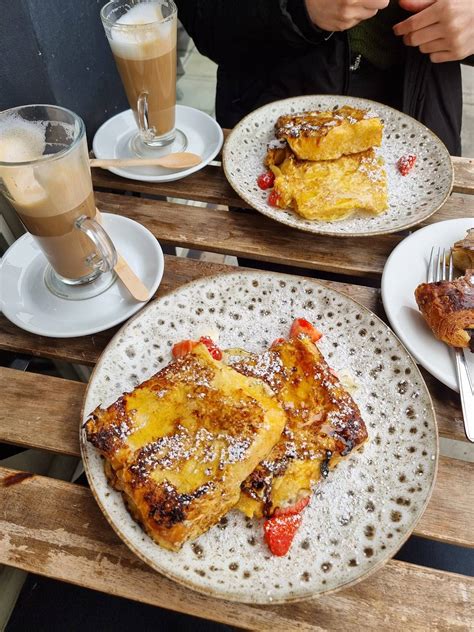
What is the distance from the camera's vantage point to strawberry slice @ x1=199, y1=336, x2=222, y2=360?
93 cm

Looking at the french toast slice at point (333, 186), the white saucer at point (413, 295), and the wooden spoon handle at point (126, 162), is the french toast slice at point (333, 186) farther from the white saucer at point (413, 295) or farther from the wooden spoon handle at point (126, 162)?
the wooden spoon handle at point (126, 162)

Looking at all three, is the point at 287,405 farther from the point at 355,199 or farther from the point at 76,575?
the point at 355,199

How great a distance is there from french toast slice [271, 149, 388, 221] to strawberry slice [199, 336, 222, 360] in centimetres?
43

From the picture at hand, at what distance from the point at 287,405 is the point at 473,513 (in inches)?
13.7

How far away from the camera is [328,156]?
4.17 ft

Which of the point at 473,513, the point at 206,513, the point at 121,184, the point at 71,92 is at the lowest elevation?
the point at 473,513

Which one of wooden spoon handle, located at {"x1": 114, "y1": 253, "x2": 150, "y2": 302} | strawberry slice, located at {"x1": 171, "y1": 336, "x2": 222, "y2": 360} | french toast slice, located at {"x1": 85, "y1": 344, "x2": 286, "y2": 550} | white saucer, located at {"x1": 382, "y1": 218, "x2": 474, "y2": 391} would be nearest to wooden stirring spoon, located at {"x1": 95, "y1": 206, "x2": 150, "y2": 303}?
wooden spoon handle, located at {"x1": 114, "y1": 253, "x2": 150, "y2": 302}

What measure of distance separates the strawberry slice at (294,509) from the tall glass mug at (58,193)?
592 mm

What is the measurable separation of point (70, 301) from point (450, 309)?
77cm

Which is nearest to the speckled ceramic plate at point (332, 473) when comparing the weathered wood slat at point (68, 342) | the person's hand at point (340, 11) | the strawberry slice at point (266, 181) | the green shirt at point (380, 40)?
the weathered wood slat at point (68, 342)

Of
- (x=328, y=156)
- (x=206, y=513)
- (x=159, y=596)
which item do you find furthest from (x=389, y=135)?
(x=159, y=596)

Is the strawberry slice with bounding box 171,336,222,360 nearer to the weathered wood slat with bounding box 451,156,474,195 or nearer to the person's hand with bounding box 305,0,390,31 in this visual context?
the weathered wood slat with bounding box 451,156,474,195

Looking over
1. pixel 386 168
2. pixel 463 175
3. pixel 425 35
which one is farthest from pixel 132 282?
pixel 425 35

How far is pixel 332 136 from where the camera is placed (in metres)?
1.26
